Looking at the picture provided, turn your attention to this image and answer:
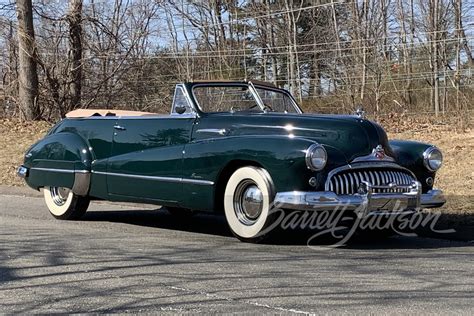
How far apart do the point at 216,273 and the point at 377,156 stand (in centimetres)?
240

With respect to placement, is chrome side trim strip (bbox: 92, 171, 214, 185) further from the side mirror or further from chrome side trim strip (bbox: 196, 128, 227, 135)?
the side mirror

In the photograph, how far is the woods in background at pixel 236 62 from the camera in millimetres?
20359

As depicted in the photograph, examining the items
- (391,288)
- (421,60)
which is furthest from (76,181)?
(421,60)

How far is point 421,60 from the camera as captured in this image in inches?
922

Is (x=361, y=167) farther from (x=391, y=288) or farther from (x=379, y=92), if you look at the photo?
(x=379, y=92)

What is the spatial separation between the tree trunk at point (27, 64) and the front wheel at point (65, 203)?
34.6 feet

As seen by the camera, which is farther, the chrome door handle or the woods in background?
the woods in background

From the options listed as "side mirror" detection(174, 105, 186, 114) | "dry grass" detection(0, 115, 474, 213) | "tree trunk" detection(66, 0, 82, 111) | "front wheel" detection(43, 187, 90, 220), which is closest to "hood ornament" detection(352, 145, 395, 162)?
"dry grass" detection(0, 115, 474, 213)

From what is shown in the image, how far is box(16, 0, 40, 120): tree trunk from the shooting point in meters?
19.8

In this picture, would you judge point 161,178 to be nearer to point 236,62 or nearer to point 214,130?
point 214,130

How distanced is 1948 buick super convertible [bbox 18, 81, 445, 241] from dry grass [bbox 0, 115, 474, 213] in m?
2.15

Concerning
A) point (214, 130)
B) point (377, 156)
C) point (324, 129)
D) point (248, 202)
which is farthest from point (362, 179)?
point (214, 130)

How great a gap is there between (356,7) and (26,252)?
21.5 m

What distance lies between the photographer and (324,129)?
300 inches
